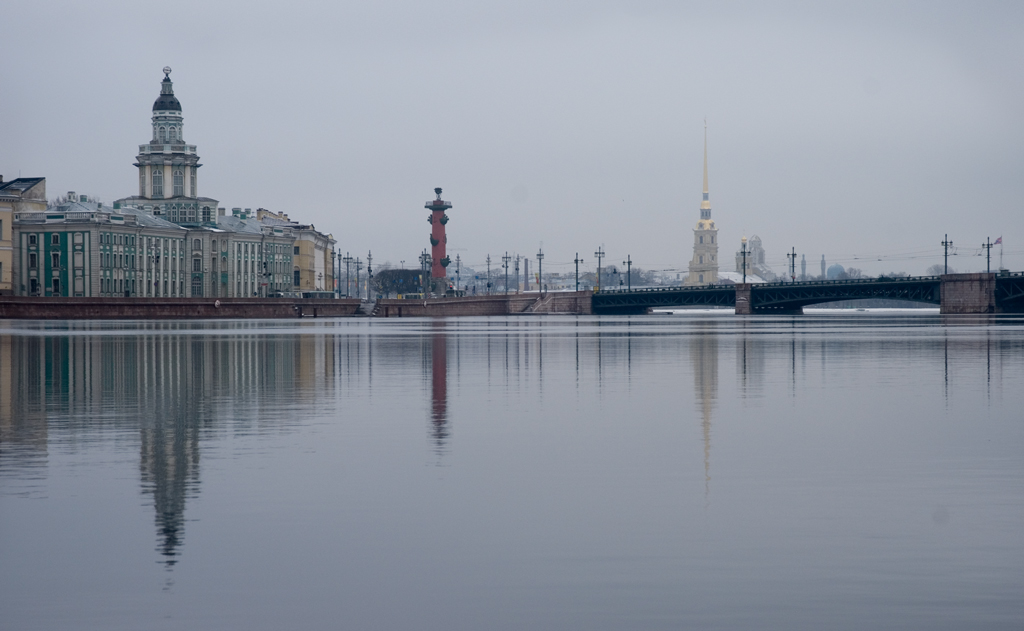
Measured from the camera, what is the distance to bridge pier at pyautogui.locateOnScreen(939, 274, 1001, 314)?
12925 centimetres

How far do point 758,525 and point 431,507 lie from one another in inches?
112

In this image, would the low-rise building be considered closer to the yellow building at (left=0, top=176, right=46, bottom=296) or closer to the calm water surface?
the yellow building at (left=0, top=176, right=46, bottom=296)

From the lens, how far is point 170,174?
154m

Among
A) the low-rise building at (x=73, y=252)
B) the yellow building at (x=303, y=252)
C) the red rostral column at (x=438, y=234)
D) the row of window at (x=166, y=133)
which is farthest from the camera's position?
the red rostral column at (x=438, y=234)

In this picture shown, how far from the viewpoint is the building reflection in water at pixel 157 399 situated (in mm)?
13991

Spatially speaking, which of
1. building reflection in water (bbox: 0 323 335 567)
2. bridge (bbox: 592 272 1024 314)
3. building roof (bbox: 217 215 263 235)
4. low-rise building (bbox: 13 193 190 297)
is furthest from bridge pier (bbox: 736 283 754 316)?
building reflection in water (bbox: 0 323 335 567)

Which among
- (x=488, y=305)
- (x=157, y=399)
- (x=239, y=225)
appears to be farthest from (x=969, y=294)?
(x=157, y=399)

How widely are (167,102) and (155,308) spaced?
43671 mm

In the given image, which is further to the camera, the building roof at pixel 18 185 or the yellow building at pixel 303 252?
the yellow building at pixel 303 252

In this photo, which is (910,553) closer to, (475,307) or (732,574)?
(732,574)

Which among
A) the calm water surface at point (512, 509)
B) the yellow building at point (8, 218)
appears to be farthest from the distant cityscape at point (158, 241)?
the calm water surface at point (512, 509)

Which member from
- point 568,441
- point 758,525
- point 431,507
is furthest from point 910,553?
point 568,441

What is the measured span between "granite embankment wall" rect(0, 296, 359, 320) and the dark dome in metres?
33.2

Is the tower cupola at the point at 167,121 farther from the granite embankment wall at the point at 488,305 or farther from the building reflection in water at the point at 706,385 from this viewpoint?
the building reflection in water at the point at 706,385
